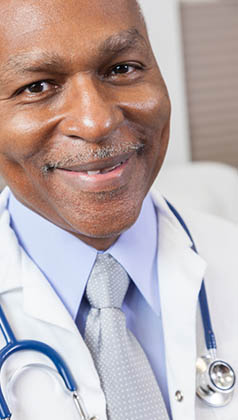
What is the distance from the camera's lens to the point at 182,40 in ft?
8.58

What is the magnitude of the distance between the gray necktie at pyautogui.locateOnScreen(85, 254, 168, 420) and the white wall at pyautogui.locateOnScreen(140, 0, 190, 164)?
1925mm

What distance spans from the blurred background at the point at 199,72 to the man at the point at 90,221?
62.5 inches

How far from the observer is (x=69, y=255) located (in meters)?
0.79

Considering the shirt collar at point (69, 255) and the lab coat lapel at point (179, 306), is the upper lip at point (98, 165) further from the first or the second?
the lab coat lapel at point (179, 306)

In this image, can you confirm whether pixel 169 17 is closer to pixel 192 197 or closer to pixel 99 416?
pixel 192 197

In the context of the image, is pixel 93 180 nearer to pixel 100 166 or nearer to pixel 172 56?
pixel 100 166

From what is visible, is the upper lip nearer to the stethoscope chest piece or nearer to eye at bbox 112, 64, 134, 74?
eye at bbox 112, 64, 134, 74

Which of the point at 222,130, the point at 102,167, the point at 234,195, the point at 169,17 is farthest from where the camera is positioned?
the point at 222,130

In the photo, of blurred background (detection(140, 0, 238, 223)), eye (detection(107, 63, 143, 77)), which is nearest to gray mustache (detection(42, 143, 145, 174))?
eye (detection(107, 63, 143, 77))

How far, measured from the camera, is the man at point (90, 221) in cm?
Answer: 67

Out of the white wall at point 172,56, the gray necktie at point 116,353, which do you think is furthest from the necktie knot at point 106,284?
the white wall at point 172,56

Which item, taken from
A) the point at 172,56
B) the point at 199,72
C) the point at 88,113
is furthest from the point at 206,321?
the point at 199,72

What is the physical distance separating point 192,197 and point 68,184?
3.80 ft

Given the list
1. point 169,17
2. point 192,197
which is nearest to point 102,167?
point 192,197
